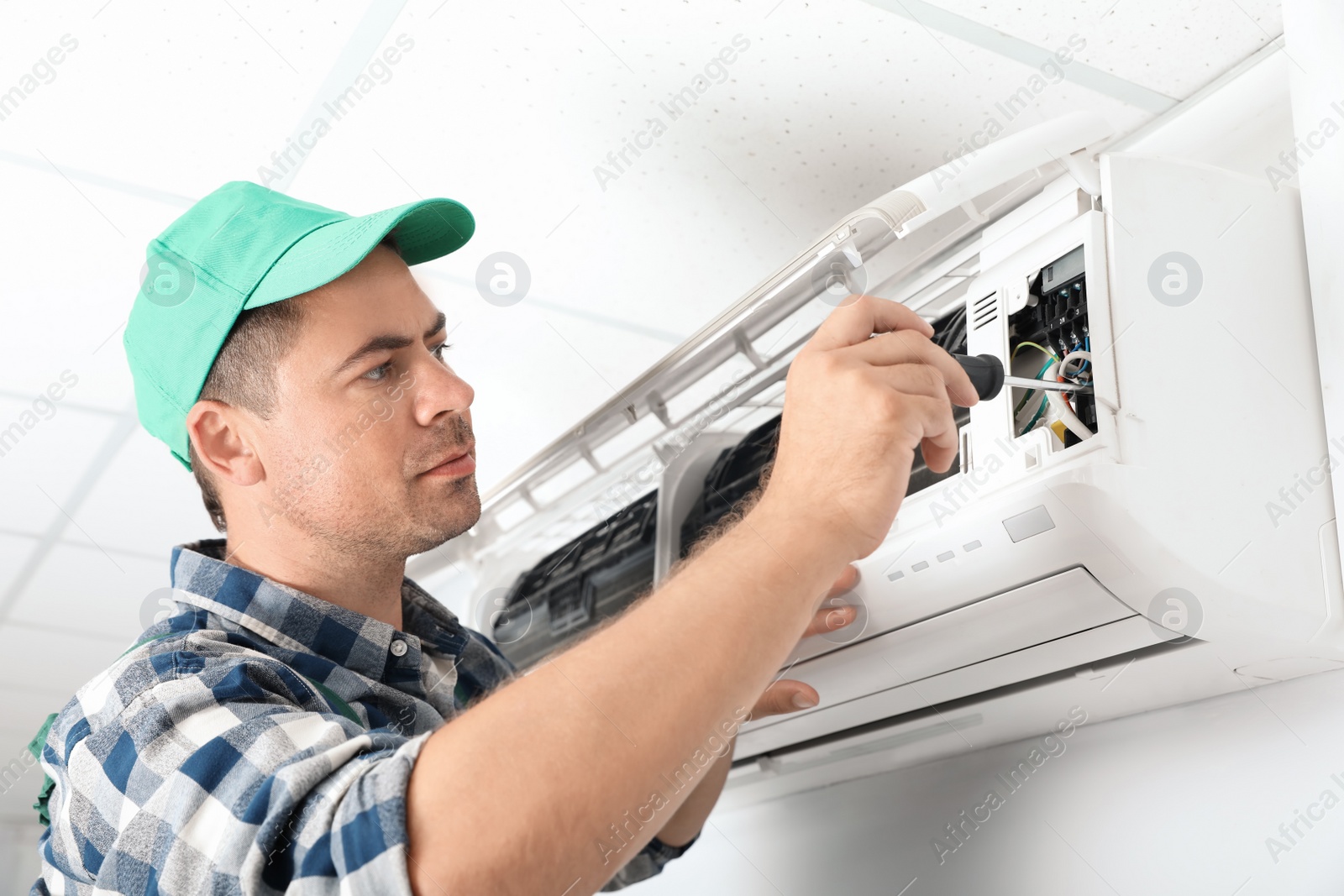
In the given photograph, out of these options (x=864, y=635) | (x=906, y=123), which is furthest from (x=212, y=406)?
(x=906, y=123)

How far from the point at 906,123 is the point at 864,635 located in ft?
2.04

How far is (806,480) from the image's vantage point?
778 mm

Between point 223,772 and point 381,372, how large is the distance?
0.49m

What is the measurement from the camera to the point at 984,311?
988mm

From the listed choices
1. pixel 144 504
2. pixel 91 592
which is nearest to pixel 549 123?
pixel 144 504

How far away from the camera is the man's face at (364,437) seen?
1.05 meters

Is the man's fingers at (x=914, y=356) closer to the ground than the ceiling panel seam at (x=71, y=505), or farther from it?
closer to the ground

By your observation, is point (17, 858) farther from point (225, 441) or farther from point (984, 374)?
point (984, 374)

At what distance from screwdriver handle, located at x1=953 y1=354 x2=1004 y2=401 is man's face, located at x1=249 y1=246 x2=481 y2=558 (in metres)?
0.52

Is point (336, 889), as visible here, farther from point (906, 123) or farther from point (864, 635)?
point (906, 123)

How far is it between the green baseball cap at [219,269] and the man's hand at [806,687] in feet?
2.00

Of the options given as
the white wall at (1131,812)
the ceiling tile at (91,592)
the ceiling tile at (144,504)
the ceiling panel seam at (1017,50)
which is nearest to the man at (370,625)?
the white wall at (1131,812)

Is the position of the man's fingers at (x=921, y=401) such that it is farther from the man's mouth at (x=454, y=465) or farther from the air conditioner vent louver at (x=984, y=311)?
the man's mouth at (x=454, y=465)

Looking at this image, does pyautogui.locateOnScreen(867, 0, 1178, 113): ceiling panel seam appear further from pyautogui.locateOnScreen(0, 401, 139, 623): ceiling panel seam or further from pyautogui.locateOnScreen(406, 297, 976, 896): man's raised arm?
pyautogui.locateOnScreen(0, 401, 139, 623): ceiling panel seam
